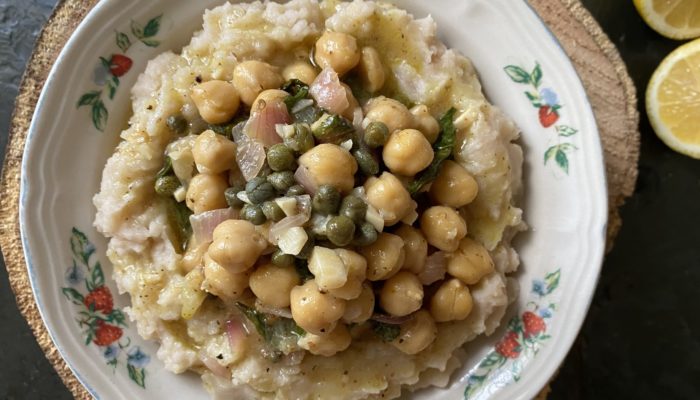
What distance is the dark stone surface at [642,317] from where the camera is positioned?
18.5 feet

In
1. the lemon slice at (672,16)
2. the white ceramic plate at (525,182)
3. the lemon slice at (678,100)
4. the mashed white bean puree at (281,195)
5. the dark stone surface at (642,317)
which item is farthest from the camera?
the dark stone surface at (642,317)

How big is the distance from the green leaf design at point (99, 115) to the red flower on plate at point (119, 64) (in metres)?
0.23

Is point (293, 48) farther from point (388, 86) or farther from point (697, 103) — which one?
point (697, 103)

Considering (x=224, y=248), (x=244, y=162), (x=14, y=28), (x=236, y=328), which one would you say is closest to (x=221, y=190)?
(x=244, y=162)

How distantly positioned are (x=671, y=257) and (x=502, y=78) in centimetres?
278

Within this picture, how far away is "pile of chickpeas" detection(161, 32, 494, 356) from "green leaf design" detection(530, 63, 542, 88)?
0.79 meters

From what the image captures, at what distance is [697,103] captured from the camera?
5.04m

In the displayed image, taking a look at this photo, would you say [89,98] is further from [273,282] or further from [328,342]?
[328,342]

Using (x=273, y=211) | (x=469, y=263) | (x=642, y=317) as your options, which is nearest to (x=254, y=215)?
(x=273, y=211)

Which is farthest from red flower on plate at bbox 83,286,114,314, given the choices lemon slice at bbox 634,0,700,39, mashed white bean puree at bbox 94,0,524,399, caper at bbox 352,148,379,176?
lemon slice at bbox 634,0,700,39

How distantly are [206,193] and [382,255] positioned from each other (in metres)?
1.10

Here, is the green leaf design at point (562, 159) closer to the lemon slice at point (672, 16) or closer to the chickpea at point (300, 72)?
the chickpea at point (300, 72)

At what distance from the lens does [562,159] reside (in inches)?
157

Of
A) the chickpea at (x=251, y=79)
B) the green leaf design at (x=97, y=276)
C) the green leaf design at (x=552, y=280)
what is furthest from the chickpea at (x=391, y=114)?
the green leaf design at (x=97, y=276)
